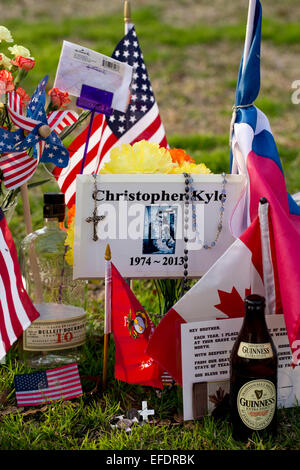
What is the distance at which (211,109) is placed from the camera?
6.75m

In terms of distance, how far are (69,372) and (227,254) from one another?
86cm

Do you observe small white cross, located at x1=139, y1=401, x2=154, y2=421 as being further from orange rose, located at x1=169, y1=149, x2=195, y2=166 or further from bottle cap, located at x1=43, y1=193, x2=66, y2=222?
orange rose, located at x1=169, y1=149, x2=195, y2=166

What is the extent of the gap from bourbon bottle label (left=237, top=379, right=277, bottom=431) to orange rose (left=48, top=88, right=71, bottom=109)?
1.41 m

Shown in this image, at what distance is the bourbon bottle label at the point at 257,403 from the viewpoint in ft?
6.41

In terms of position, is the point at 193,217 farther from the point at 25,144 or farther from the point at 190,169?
the point at 25,144

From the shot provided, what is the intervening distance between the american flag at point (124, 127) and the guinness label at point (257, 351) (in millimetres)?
1277

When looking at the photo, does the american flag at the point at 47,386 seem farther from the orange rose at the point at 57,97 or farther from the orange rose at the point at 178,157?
the orange rose at the point at 57,97

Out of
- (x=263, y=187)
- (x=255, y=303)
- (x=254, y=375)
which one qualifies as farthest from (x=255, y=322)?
(x=263, y=187)

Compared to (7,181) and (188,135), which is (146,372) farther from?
(188,135)

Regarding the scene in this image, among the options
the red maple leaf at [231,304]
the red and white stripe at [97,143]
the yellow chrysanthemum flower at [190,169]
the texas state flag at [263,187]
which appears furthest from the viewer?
the red and white stripe at [97,143]

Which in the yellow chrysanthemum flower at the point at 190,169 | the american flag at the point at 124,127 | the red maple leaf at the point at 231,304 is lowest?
the red maple leaf at the point at 231,304

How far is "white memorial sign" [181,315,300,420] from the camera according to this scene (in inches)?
83.6

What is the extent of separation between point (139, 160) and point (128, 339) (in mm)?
713

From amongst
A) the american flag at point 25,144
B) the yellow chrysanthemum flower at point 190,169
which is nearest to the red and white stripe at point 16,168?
the american flag at point 25,144
